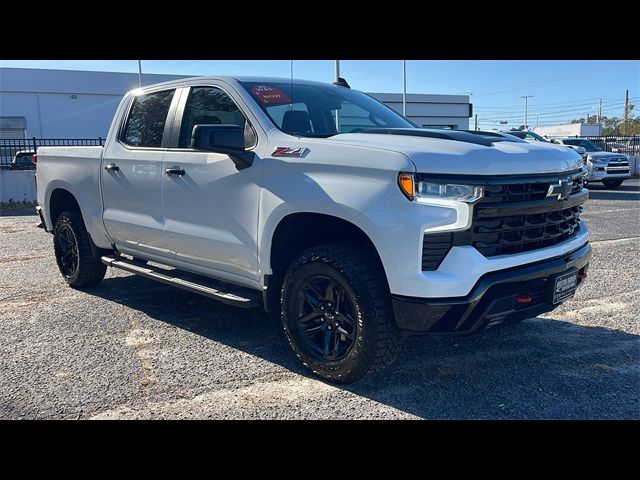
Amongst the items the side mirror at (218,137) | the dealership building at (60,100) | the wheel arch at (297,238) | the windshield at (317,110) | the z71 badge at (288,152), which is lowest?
the wheel arch at (297,238)

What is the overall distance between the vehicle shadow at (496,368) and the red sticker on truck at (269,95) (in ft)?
6.01

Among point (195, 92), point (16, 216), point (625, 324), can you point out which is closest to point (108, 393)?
point (195, 92)

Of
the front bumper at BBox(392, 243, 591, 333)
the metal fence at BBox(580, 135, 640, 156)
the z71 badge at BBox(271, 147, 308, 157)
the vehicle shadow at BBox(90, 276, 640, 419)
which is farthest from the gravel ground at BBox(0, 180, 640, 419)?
the metal fence at BBox(580, 135, 640, 156)

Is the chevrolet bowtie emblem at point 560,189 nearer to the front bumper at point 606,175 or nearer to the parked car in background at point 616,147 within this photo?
the front bumper at point 606,175

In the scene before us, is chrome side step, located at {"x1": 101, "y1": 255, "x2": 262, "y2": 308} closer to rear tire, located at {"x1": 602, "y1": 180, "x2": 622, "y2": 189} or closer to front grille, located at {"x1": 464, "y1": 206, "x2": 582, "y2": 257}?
front grille, located at {"x1": 464, "y1": 206, "x2": 582, "y2": 257}

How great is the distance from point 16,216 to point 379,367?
1288cm

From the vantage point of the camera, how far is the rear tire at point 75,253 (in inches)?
230

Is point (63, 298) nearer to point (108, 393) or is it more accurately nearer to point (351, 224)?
point (108, 393)

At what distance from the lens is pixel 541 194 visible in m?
3.38

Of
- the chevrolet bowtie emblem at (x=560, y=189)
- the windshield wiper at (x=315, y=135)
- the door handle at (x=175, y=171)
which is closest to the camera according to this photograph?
the chevrolet bowtie emblem at (x=560, y=189)

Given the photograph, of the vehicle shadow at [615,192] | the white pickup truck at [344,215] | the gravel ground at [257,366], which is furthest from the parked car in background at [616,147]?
the white pickup truck at [344,215]

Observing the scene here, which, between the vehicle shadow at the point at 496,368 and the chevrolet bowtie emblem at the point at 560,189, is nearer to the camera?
the vehicle shadow at the point at 496,368

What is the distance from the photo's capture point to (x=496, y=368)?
12.6 feet

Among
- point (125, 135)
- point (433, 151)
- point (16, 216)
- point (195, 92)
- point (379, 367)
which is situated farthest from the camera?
point (16, 216)
